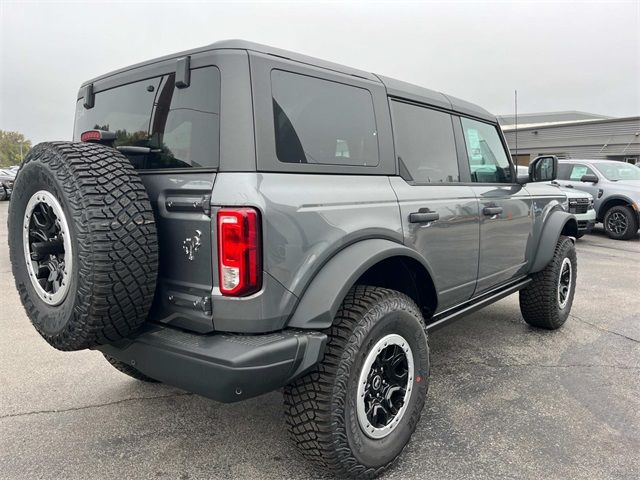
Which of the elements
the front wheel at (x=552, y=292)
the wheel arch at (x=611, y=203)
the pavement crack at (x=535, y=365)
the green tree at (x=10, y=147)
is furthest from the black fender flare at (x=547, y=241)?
the green tree at (x=10, y=147)

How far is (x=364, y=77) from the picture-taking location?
8.54ft

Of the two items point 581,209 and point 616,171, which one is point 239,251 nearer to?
point 581,209

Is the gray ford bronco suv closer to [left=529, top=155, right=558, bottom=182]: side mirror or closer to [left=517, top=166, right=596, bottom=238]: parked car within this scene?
[left=529, top=155, right=558, bottom=182]: side mirror

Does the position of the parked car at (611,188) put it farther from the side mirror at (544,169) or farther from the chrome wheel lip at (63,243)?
the chrome wheel lip at (63,243)

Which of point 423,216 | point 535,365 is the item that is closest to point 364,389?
point 423,216

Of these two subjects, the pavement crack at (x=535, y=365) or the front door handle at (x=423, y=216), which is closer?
the front door handle at (x=423, y=216)

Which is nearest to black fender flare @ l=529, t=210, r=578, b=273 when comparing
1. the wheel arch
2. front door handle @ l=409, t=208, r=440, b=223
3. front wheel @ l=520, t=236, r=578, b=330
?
front wheel @ l=520, t=236, r=578, b=330

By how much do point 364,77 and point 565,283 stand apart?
3164 millimetres

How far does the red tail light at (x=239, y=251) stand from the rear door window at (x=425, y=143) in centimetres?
119

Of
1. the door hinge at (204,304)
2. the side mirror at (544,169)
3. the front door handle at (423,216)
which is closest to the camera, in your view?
the door hinge at (204,304)

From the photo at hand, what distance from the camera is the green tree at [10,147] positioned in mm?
94250

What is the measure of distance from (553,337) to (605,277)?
3260mm

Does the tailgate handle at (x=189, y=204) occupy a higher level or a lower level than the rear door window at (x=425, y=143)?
lower

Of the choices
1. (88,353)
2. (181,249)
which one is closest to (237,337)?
(181,249)
